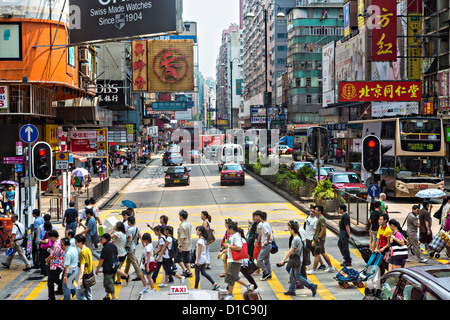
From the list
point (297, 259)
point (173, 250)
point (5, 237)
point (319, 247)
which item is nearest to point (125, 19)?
point (5, 237)

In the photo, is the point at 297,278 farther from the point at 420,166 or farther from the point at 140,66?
the point at 140,66

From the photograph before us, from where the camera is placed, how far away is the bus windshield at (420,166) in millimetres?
27750

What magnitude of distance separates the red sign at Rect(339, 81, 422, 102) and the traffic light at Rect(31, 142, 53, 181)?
3501 cm

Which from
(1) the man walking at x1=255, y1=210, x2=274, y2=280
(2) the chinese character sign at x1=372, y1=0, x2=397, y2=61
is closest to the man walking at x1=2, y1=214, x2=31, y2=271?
(1) the man walking at x1=255, y1=210, x2=274, y2=280

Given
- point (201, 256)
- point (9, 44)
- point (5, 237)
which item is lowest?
point (5, 237)

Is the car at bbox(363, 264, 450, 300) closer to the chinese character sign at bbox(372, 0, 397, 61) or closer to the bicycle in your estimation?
the bicycle

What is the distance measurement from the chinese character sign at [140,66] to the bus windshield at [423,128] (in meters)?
13.7

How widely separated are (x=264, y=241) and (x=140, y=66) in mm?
18558

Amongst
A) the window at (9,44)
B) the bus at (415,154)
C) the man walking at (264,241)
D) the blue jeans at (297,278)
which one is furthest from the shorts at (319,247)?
the window at (9,44)

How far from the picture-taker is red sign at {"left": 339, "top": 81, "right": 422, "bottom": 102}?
147ft

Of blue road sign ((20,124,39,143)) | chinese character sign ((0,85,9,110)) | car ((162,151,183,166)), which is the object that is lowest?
car ((162,151,183,166))

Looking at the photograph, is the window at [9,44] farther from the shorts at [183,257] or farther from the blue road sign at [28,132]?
the shorts at [183,257]

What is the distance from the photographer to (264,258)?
1331cm
